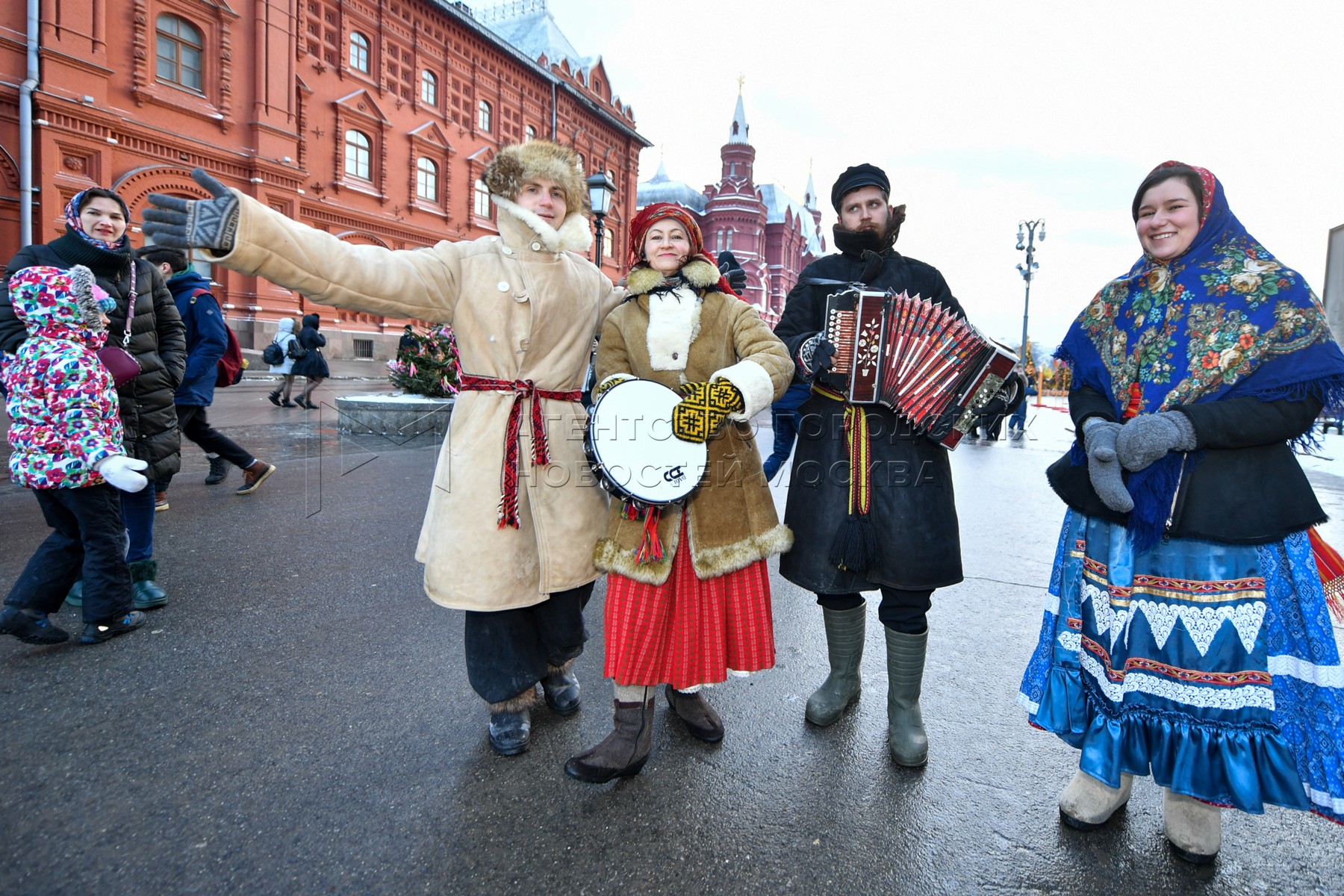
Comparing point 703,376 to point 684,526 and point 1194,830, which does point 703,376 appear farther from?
point 1194,830

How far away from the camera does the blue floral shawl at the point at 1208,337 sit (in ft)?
6.11

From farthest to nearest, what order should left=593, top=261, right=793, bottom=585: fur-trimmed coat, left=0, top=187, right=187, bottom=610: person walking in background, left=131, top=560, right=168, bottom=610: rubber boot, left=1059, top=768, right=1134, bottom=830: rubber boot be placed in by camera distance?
left=131, top=560, right=168, bottom=610: rubber boot, left=0, top=187, right=187, bottom=610: person walking in background, left=593, top=261, right=793, bottom=585: fur-trimmed coat, left=1059, top=768, right=1134, bottom=830: rubber boot

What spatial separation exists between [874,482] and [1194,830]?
131 cm

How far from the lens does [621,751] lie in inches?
90.2

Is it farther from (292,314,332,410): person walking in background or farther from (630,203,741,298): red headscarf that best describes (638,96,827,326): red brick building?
(630,203,741,298): red headscarf

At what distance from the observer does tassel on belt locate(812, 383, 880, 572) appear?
2455mm

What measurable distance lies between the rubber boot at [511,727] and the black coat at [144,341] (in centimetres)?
249

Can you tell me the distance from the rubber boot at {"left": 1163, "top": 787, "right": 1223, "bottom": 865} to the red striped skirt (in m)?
1.22

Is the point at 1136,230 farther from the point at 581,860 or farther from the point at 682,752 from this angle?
the point at 581,860

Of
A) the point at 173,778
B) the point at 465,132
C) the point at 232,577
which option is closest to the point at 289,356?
the point at 232,577

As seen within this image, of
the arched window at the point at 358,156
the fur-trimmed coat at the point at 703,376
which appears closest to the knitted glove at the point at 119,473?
the fur-trimmed coat at the point at 703,376

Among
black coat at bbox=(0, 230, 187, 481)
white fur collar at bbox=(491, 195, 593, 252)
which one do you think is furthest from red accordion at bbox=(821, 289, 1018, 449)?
black coat at bbox=(0, 230, 187, 481)

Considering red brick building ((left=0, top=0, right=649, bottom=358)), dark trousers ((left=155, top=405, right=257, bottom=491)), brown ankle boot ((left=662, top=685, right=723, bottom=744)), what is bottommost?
brown ankle boot ((left=662, top=685, right=723, bottom=744))

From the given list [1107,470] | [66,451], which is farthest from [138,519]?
[1107,470]
